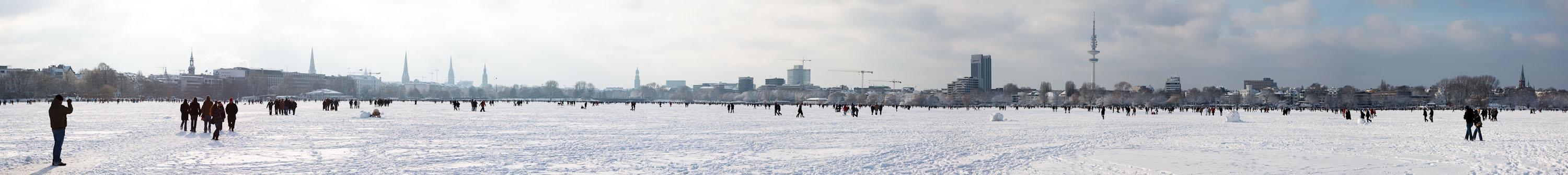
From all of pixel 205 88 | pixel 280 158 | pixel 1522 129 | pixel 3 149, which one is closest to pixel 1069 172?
pixel 280 158

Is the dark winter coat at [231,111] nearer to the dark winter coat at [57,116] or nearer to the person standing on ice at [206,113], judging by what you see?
the person standing on ice at [206,113]

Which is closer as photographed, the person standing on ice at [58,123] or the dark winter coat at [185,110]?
the person standing on ice at [58,123]

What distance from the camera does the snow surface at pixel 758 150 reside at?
9984 millimetres

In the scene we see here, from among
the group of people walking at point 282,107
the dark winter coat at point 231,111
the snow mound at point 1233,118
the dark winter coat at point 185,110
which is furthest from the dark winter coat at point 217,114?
the snow mound at point 1233,118

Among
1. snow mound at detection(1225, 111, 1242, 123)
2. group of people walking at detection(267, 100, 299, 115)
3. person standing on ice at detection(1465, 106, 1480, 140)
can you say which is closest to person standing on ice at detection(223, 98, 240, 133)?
group of people walking at detection(267, 100, 299, 115)

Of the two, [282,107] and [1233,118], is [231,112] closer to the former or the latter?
[282,107]

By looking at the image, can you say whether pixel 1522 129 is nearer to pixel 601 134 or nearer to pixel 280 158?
pixel 601 134

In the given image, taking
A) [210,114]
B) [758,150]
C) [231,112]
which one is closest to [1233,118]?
[758,150]

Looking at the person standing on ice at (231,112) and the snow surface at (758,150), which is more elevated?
the person standing on ice at (231,112)

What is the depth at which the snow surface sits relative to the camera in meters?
9.98

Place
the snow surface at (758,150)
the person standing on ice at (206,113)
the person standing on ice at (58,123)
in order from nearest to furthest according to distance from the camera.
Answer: the person standing on ice at (58,123), the snow surface at (758,150), the person standing on ice at (206,113)

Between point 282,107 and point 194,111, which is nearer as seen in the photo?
point 194,111

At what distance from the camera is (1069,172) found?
9.84m

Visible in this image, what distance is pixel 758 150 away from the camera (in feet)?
43.0
